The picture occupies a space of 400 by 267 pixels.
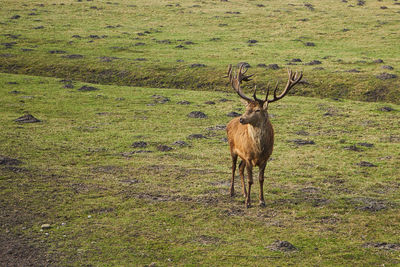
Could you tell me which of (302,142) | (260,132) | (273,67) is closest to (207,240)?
(260,132)

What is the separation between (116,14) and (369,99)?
48.2 metres

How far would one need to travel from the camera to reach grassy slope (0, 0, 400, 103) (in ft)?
138

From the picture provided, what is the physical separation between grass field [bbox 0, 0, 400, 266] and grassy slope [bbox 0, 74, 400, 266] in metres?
0.06

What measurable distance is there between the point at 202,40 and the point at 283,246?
47.7 meters

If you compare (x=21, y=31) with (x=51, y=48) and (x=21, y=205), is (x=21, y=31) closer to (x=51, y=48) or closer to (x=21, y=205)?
(x=51, y=48)

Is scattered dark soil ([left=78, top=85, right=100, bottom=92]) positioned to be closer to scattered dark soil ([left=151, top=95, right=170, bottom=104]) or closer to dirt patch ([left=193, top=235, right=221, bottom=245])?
scattered dark soil ([left=151, top=95, right=170, bottom=104])

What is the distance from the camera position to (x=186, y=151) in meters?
23.5

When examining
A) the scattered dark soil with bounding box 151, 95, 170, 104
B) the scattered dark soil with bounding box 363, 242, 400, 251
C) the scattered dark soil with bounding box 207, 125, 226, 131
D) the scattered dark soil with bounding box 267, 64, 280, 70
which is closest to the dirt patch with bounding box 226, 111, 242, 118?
the scattered dark soil with bounding box 207, 125, 226, 131

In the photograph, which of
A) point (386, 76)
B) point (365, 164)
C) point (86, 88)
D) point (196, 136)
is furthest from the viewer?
point (386, 76)

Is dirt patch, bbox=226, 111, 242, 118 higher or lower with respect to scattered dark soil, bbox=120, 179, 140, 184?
lower

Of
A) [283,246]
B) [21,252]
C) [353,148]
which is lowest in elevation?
[353,148]

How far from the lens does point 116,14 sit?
75000mm

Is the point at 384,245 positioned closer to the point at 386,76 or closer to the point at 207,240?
the point at 207,240

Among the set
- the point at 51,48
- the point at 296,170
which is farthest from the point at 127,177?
the point at 51,48
